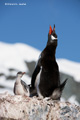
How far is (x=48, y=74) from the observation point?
4051 millimetres

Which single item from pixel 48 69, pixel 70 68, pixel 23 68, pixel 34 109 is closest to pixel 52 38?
pixel 48 69

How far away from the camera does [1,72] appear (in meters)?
13.0

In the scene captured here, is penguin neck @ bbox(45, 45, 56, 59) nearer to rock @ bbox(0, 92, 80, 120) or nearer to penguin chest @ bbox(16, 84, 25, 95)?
rock @ bbox(0, 92, 80, 120)

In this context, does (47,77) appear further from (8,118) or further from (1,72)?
(1,72)

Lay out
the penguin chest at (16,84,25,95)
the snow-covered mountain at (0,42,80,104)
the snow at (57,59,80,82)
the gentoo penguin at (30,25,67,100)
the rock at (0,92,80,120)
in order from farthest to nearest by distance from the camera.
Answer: the snow at (57,59,80,82), the snow-covered mountain at (0,42,80,104), the penguin chest at (16,84,25,95), the gentoo penguin at (30,25,67,100), the rock at (0,92,80,120)

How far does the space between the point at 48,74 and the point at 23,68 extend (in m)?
9.55

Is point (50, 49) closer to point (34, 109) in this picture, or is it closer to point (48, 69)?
point (48, 69)

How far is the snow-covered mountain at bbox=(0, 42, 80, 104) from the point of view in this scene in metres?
13.1

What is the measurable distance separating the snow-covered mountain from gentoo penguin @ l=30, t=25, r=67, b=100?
8686mm

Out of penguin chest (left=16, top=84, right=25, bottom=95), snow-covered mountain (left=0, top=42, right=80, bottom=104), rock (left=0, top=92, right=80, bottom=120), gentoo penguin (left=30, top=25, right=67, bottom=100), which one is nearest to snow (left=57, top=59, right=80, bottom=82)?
snow-covered mountain (left=0, top=42, right=80, bottom=104)

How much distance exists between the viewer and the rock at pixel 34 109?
378 centimetres

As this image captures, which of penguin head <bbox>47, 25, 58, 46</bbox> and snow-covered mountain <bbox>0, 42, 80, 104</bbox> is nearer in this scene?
penguin head <bbox>47, 25, 58, 46</bbox>

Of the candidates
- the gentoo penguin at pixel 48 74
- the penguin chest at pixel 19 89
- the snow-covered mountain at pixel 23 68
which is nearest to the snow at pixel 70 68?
the snow-covered mountain at pixel 23 68

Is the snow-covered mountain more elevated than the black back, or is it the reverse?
the black back
